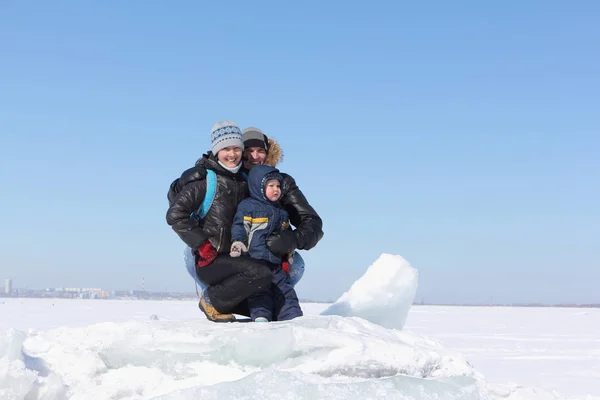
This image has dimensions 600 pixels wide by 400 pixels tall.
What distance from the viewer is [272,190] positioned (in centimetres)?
415

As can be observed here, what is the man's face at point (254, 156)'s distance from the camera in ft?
15.8

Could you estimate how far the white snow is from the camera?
5148 millimetres

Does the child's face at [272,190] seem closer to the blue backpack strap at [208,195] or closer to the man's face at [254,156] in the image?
the blue backpack strap at [208,195]

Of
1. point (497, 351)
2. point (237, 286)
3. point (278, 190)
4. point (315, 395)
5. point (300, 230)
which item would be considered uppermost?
point (278, 190)

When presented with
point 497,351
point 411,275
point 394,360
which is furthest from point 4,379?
point 497,351

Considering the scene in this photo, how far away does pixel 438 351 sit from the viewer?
3.76 metres

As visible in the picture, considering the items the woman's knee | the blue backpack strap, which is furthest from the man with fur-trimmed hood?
the blue backpack strap

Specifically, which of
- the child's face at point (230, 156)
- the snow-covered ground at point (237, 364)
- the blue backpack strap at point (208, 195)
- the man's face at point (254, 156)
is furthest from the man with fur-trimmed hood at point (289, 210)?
the snow-covered ground at point (237, 364)

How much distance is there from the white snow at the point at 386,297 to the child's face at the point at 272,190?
4.81 ft

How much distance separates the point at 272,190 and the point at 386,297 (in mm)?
1632

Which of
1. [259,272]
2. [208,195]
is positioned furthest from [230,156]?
[259,272]

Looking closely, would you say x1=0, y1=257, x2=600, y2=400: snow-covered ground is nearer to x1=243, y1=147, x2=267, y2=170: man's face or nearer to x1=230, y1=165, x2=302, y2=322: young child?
x1=230, y1=165, x2=302, y2=322: young child

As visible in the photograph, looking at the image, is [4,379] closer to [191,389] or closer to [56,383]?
[56,383]

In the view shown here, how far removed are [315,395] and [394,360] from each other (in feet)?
1.95
